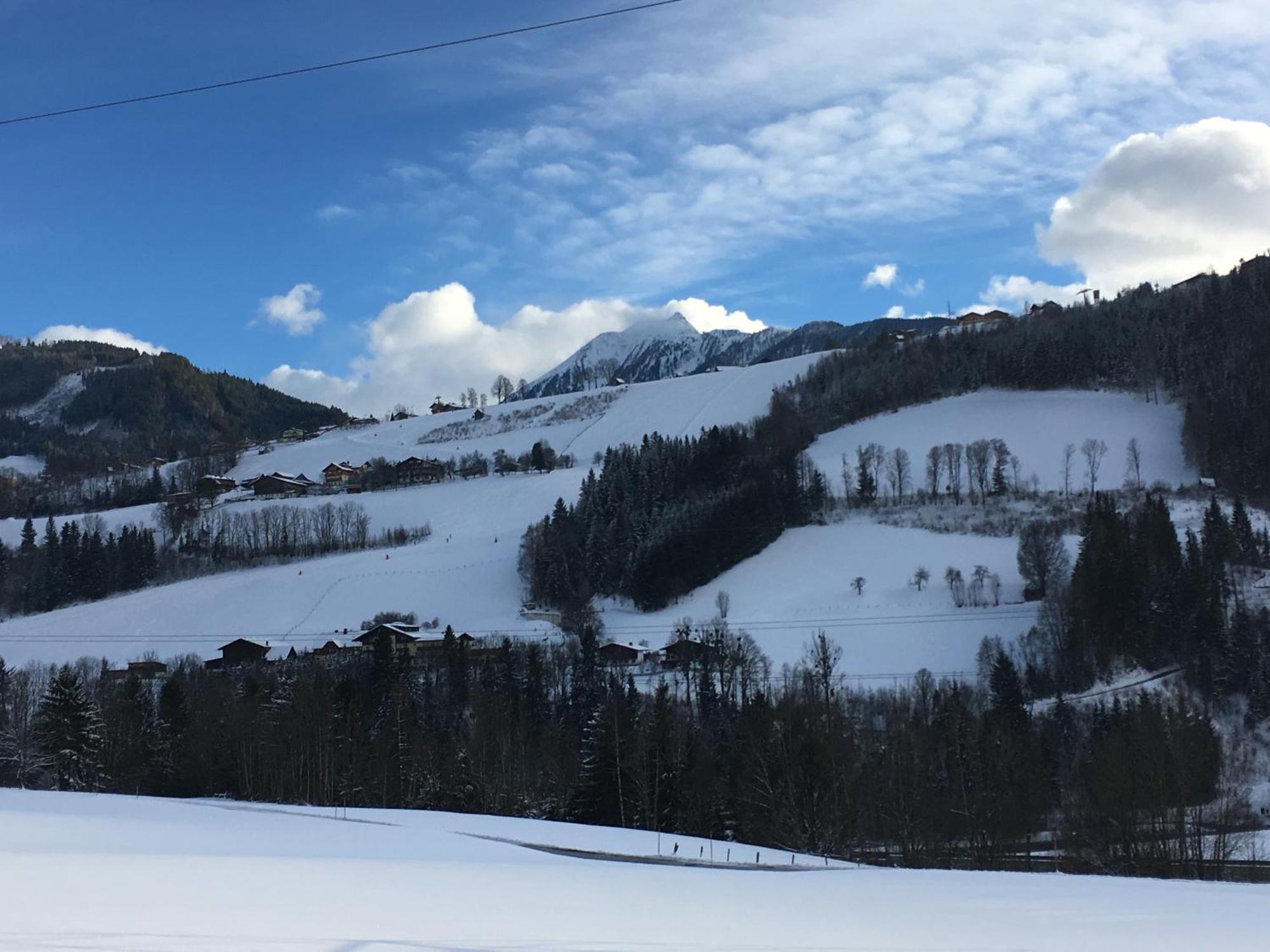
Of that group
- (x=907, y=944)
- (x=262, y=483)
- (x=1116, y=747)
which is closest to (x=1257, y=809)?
(x=1116, y=747)

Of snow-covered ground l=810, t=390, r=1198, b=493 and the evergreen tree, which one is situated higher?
snow-covered ground l=810, t=390, r=1198, b=493

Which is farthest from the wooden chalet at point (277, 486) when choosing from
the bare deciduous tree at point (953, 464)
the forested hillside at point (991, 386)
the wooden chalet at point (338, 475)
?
the bare deciduous tree at point (953, 464)

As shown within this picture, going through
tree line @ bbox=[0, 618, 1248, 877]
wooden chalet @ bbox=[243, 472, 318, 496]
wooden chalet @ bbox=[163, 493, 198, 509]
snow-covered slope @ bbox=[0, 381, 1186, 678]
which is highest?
wooden chalet @ bbox=[243, 472, 318, 496]

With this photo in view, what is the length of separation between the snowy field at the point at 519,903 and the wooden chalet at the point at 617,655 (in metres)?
47.0

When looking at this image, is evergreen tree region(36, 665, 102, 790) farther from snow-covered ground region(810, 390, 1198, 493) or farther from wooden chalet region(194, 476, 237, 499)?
wooden chalet region(194, 476, 237, 499)

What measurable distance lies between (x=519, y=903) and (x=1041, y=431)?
328ft

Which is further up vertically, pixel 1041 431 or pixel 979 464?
pixel 1041 431

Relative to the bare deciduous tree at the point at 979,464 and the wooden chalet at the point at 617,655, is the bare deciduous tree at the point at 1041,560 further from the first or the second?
the wooden chalet at the point at 617,655

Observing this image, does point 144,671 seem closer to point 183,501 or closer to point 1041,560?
point 183,501

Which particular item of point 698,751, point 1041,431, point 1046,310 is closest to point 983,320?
point 1046,310

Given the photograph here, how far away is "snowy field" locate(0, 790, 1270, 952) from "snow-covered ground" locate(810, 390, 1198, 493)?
266 feet

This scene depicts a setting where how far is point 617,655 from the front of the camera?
214ft

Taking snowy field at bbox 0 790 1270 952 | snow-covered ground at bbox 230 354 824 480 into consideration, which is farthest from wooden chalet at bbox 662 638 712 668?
snow-covered ground at bbox 230 354 824 480

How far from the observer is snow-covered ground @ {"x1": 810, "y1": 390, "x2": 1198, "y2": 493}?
9231 cm
